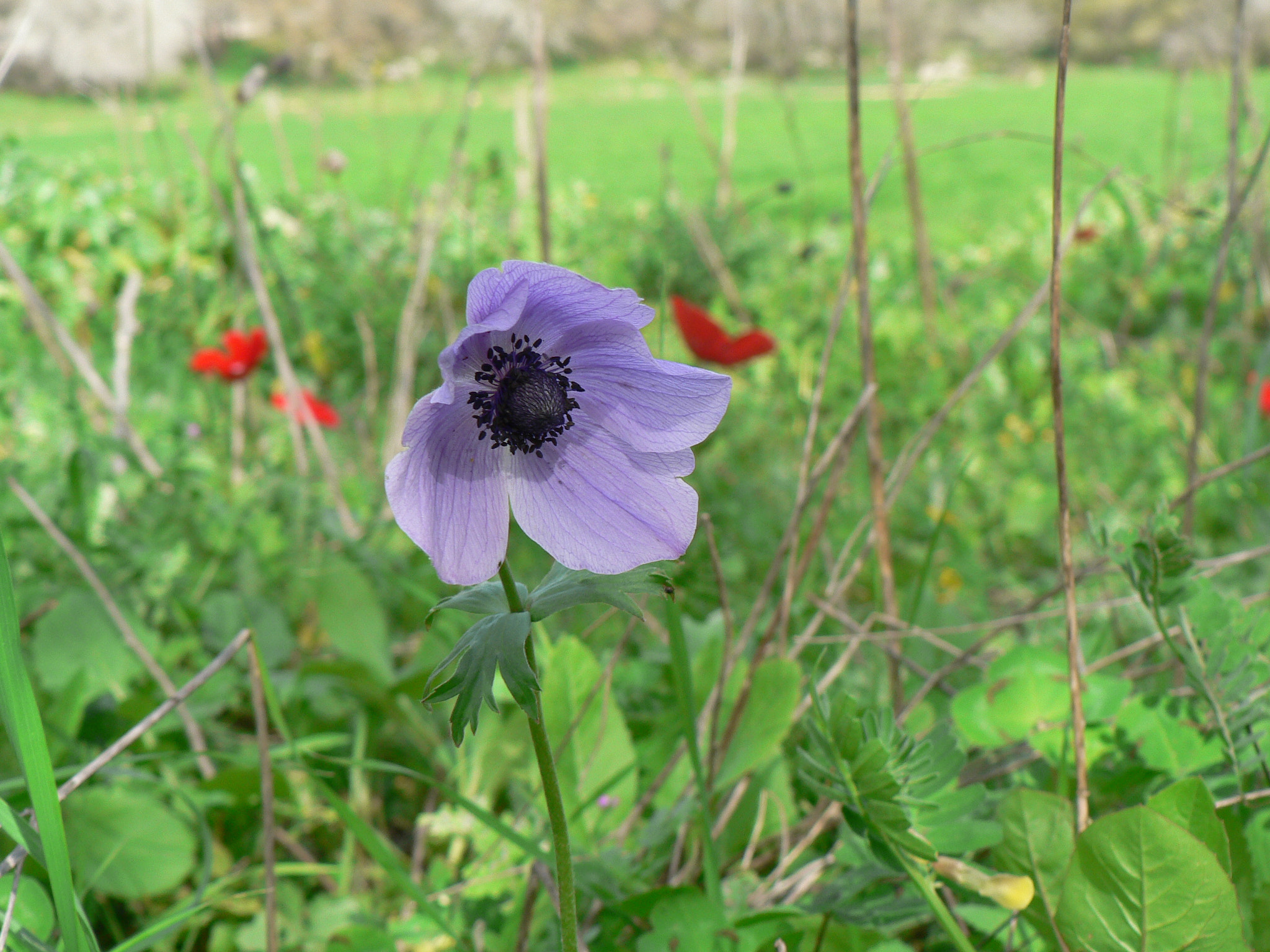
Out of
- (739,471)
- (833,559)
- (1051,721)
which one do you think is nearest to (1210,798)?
(1051,721)

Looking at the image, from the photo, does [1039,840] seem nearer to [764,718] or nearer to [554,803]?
[764,718]

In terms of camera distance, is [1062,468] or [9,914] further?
[1062,468]

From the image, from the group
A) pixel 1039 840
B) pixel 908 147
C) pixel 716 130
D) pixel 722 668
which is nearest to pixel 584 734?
pixel 722 668

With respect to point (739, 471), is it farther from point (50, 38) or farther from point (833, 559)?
point (50, 38)

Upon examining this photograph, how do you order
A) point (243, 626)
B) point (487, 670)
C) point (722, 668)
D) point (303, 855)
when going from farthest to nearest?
point (243, 626), point (303, 855), point (722, 668), point (487, 670)

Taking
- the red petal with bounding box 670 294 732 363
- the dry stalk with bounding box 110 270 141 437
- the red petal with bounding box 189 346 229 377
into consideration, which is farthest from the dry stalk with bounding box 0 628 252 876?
the red petal with bounding box 189 346 229 377

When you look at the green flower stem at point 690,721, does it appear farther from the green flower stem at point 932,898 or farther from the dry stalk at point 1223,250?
the dry stalk at point 1223,250
